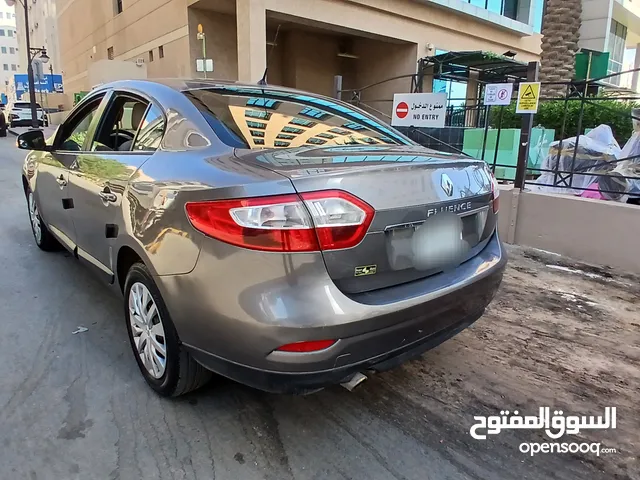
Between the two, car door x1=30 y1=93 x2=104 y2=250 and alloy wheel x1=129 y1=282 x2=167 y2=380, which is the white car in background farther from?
alloy wheel x1=129 y1=282 x2=167 y2=380

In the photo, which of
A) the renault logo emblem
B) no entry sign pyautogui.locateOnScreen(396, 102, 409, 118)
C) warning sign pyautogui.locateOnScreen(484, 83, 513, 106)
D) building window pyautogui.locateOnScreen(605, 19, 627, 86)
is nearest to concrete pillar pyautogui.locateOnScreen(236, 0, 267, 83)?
no entry sign pyautogui.locateOnScreen(396, 102, 409, 118)

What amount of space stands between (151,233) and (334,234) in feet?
3.26

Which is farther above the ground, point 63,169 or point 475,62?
point 475,62

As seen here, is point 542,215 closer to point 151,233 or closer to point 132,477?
point 151,233

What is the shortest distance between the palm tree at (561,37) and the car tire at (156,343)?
1743cm

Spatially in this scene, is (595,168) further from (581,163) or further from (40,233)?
(40,233)

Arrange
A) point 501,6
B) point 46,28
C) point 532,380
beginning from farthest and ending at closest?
point 46,28 → point 501,6 → point 532,380

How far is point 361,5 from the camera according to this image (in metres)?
16.3

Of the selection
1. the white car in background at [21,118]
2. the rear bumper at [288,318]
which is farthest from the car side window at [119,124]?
the white car in background at [21,118]

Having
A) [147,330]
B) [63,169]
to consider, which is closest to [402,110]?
[63,169]

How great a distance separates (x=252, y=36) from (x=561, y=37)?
35.9 feet

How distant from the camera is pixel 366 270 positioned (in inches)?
81.0

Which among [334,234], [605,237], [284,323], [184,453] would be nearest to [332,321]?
[284,323]

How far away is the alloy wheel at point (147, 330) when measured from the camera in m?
2.56
